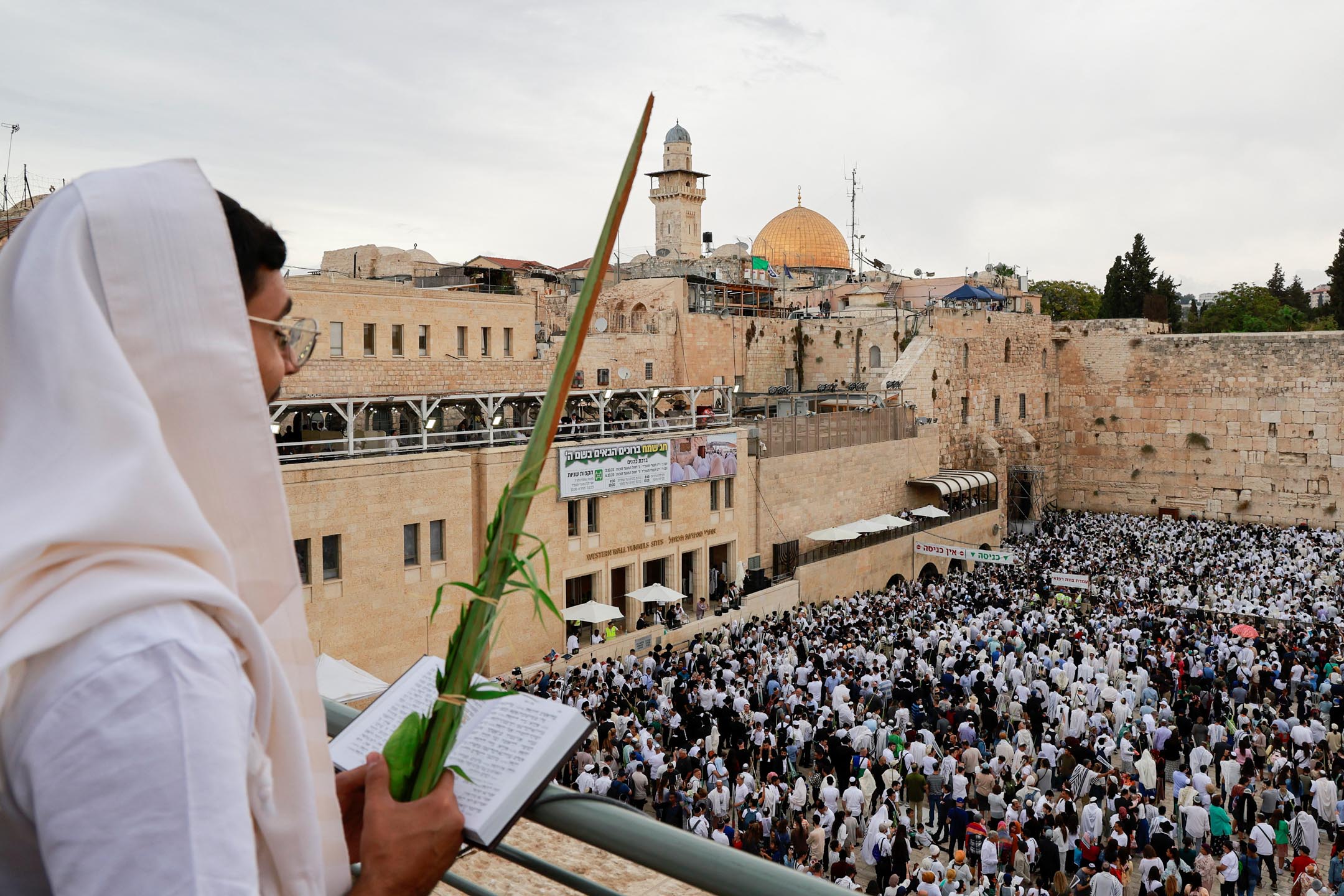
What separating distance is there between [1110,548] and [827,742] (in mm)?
21103

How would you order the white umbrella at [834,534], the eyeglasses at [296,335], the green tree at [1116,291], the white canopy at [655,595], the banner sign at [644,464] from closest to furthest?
the eyeglasses at [296,335]
the banner sign at [644,464]
the white canopy at [655,595]
the white umbrella at [834,534]
the green tree at [1116,291]

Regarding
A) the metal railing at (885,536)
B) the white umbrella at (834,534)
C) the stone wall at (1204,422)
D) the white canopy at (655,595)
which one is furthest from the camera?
the stone wall at (1204,422)

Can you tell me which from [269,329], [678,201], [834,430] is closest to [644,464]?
[834,430]

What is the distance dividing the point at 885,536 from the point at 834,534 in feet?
9.15

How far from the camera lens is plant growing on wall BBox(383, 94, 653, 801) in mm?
1261

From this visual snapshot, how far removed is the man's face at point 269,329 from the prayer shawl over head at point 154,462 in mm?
158

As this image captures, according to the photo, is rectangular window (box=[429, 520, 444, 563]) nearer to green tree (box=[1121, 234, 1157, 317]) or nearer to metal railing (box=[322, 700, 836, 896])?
metal railing (box=[322, 700, 836, 896])

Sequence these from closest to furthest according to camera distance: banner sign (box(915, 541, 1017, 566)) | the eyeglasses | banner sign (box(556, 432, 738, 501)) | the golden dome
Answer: the eyeglasses
banner sign (box(556, 432, 738, 501))
banner sign (box(915, 541, 1017, 566))
the golden dome

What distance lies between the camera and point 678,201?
5591 cm

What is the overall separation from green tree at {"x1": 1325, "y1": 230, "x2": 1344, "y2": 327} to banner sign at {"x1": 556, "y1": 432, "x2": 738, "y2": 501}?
36.1 m

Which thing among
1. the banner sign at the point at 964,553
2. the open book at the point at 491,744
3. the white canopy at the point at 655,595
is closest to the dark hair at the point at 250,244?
the open book at the point at 491,744

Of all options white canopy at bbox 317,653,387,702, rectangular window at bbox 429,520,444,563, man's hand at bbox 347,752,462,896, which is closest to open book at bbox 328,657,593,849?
man's hand at bbox 347,752,462,896

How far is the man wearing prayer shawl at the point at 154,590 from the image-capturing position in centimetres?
88

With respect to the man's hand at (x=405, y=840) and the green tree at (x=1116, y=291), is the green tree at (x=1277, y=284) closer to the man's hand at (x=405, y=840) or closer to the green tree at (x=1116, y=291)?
the green tree at (x=1116, y=291)
